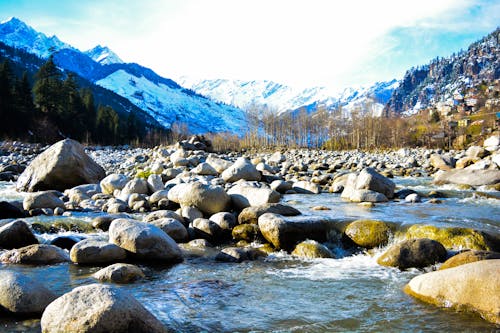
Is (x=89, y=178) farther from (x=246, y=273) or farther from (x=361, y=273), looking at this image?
(x=361, y=273)

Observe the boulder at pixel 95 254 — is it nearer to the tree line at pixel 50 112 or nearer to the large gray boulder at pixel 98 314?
the large gray boulder at pixel 98 314

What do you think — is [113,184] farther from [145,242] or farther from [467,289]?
[467,289]

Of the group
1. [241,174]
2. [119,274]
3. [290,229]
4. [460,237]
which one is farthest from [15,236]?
[241,174]

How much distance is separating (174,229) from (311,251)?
350cm

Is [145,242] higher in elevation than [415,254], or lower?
higher

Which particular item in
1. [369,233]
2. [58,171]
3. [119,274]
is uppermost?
[58,171]

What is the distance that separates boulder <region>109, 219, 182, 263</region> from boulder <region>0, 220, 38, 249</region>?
87.8 inches

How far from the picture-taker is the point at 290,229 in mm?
9773

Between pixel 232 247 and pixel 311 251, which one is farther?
pixel 232 247

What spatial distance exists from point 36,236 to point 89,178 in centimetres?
858

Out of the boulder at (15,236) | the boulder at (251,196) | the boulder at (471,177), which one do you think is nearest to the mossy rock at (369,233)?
the boulder at (251,196)

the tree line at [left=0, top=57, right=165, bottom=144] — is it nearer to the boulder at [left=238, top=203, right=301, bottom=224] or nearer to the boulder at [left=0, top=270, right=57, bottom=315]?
the boulder at [left=238, top=203, right=301, bottom=224]

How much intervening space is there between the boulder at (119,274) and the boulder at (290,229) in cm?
347

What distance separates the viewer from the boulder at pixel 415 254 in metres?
7.82
